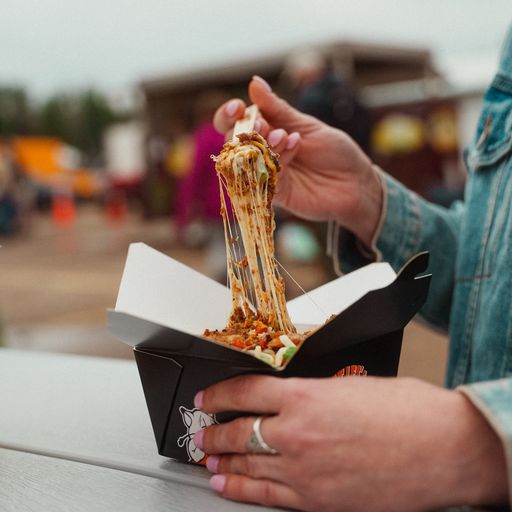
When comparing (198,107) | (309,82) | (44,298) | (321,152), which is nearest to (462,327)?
(321,152)

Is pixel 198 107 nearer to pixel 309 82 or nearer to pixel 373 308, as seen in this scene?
pixel 309 82

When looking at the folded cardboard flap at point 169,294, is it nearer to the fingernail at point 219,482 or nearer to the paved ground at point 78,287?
the fingernail at point 219,482

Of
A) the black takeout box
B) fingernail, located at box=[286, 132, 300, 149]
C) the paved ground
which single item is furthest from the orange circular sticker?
the paved ground

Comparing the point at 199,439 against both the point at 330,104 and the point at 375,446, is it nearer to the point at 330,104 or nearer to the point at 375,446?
the point at 375,446

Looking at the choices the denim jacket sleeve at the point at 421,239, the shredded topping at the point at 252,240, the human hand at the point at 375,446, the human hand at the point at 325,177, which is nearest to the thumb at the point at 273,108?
the human hand at the point at 325,177

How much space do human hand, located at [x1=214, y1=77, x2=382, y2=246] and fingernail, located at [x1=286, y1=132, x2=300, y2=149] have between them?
Result: 4 cm

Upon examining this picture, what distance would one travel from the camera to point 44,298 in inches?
176

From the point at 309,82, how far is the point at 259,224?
3.17 m

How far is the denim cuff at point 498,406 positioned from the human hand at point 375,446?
0.04 ft

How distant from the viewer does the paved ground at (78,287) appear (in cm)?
314

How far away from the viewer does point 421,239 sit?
99cm

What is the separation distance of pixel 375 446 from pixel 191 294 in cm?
32

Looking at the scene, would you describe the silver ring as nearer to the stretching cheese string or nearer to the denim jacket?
the stretching cheese string

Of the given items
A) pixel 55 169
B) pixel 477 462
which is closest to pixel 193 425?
pixel 477 462
